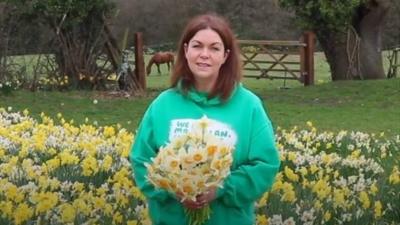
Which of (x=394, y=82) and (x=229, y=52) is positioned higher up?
(x=229, y=52)

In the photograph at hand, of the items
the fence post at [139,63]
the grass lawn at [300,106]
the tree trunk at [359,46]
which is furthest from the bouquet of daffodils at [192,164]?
the tree trunk at [359,46]

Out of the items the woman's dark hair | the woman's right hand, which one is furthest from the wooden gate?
the woman's right hand

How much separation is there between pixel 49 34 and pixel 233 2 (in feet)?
57.0

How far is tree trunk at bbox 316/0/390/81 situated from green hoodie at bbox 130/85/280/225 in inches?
814

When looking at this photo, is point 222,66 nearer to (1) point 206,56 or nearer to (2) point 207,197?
(1) point 206,56

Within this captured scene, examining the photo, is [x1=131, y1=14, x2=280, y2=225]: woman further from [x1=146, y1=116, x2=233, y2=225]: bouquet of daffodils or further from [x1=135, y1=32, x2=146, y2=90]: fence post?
[x1=135, y1=32, x2=146, y2=90]: fence post

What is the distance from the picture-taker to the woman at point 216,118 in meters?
3.36

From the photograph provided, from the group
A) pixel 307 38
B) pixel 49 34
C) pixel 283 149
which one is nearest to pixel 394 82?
pixel 307 38

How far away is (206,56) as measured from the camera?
11.0ft

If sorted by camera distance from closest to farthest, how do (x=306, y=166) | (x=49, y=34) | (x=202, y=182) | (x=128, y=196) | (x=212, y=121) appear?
(x=202, y=182), (x=212, y=121), (x=128, y=196), (x=306, y=166), (x=49, y=34)

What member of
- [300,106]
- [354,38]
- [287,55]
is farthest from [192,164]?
[287,55]

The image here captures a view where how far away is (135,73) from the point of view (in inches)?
817

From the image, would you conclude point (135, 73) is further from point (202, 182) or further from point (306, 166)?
point (202, 182)

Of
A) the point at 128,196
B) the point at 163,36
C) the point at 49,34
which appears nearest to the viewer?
the point at 128,196
